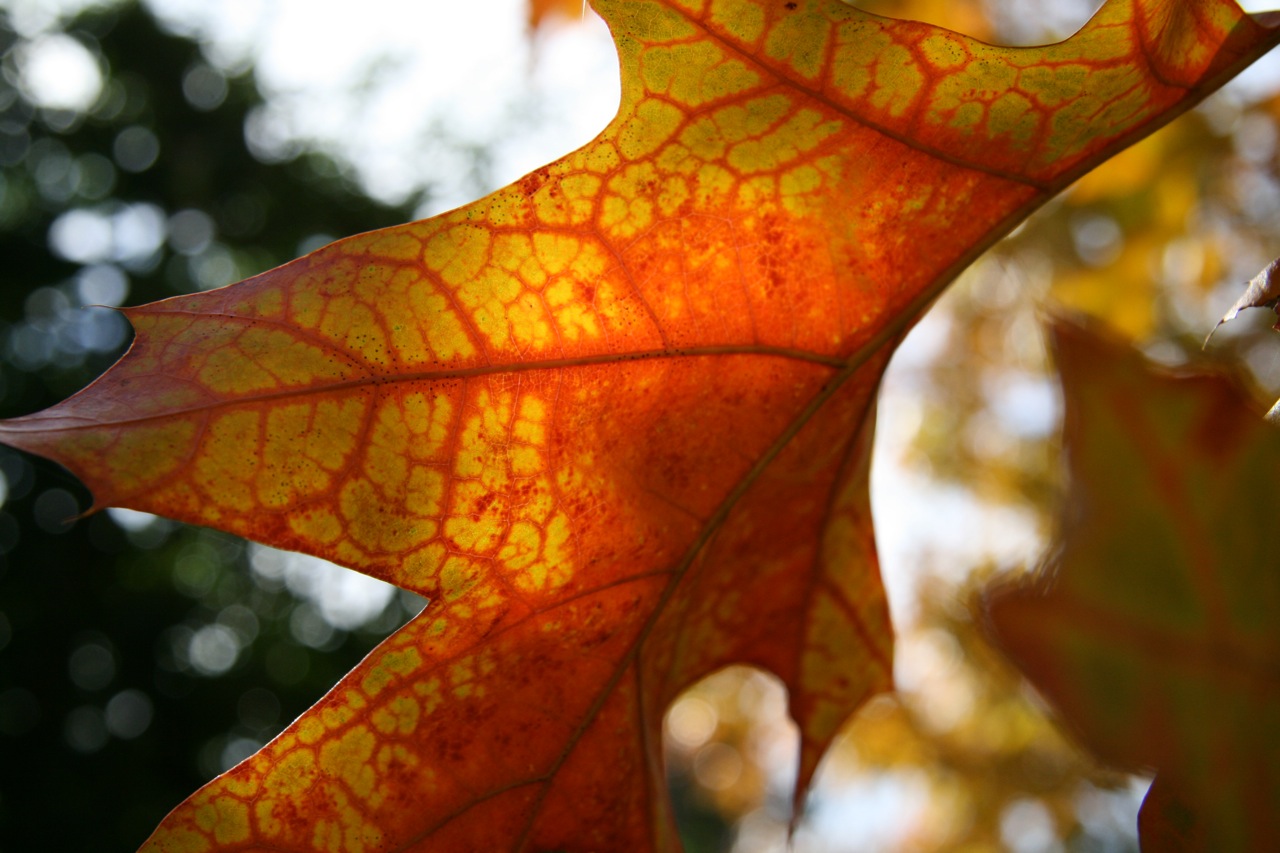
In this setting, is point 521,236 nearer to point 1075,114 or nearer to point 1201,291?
point 1075,114

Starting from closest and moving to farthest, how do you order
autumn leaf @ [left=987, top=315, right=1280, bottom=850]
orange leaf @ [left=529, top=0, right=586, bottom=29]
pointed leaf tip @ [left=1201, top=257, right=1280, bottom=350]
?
autumn leaf @ [left=987, top=315, right=1280, bottom=850] < pointed leaf tip @ [left=1201, top=257, right=1280, bottom=350] < orange leaf @ [left=529, top=0, right=586, bottom=29]

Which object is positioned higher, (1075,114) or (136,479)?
(1075,114)

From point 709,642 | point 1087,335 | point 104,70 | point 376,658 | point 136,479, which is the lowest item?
point 104,70

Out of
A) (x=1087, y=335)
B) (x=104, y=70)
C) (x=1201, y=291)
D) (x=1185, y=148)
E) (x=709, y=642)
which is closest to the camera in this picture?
(x=1087, y=335)

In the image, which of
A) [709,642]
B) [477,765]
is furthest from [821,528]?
[477,765]

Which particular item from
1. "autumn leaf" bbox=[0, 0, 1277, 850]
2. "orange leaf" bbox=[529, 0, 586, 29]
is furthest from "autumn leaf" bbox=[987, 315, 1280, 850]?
"orange leaf" bbox=[529, 0, 586, 29]

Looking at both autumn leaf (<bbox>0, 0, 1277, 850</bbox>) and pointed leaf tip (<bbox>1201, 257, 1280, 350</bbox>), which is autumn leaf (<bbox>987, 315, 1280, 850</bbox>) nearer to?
pointed leaf tip (<bbox>1201, 257, 1280, 350</bbox>)

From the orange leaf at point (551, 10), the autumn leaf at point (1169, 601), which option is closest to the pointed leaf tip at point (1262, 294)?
the autumn leaf at point (1169, 601)
